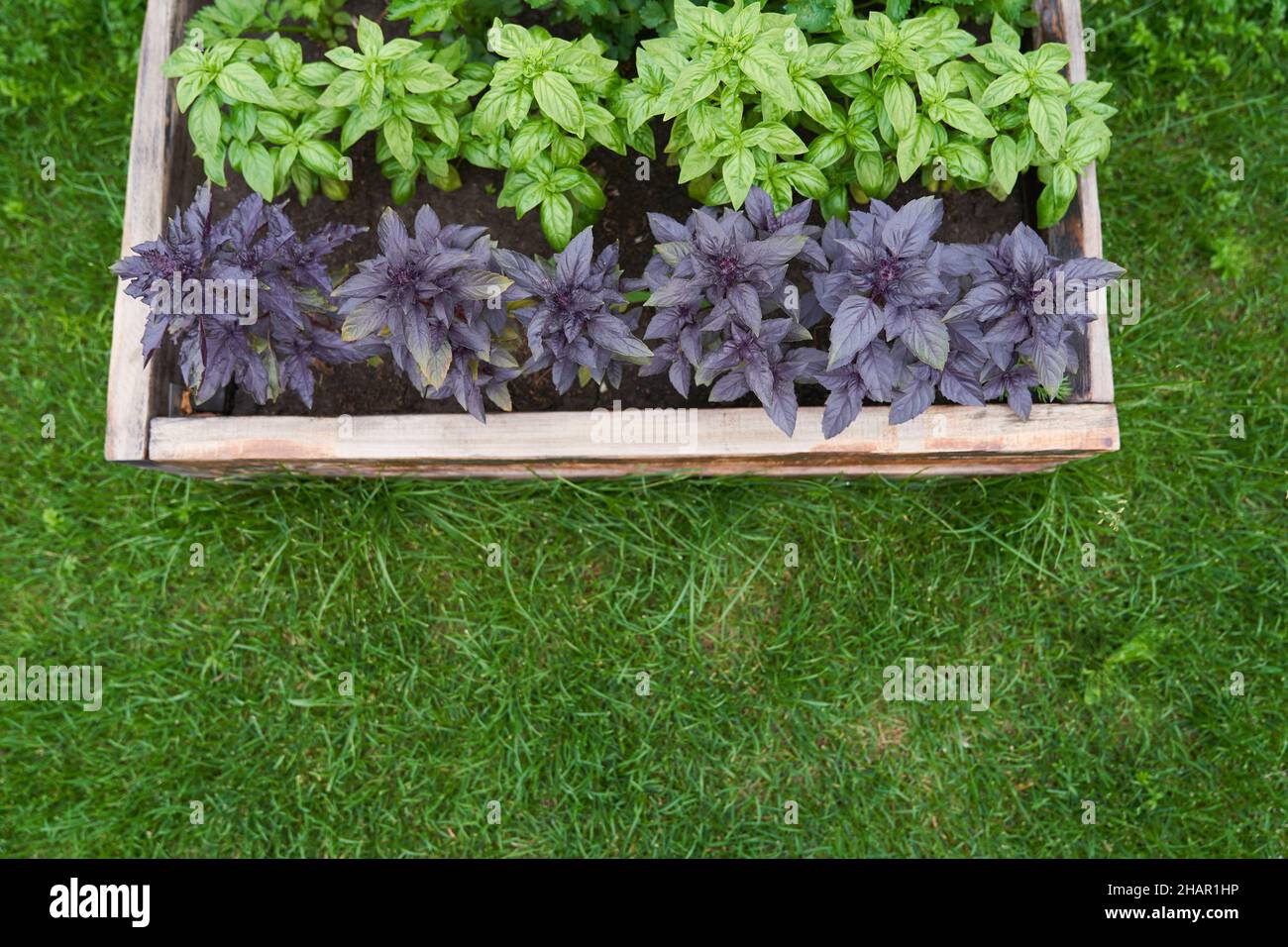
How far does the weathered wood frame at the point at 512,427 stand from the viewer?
228cm

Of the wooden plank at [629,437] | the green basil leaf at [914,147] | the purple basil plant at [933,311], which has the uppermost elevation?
the green basil leaf at [914,147]

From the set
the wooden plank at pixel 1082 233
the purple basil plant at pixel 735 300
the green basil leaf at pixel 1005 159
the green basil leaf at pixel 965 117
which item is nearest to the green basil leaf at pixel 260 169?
the purple basil plant at pixel 735 300

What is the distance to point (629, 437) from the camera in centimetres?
235

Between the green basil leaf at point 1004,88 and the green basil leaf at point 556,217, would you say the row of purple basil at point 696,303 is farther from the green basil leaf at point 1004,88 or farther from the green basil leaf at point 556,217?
the green basil leaf at point 1004,88

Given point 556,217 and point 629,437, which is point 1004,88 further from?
point 629,437

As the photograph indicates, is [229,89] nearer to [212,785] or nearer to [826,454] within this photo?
[826,454]

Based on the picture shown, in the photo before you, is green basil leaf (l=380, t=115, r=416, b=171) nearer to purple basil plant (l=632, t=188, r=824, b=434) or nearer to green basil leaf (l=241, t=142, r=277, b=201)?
green basil leaf (l=241, t=142, r=277, b=201)

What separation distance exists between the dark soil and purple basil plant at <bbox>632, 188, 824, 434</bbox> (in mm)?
362

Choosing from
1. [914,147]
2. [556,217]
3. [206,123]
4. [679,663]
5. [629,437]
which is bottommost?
[679,663]

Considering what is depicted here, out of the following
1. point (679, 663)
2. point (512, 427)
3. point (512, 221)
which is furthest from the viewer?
point (679, 663)

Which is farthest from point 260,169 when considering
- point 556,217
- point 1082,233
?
point 1082,233

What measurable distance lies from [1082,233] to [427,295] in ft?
5.46

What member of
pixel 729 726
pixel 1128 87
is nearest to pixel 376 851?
pixel 729 726

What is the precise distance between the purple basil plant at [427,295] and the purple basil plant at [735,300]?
15.0 inches
